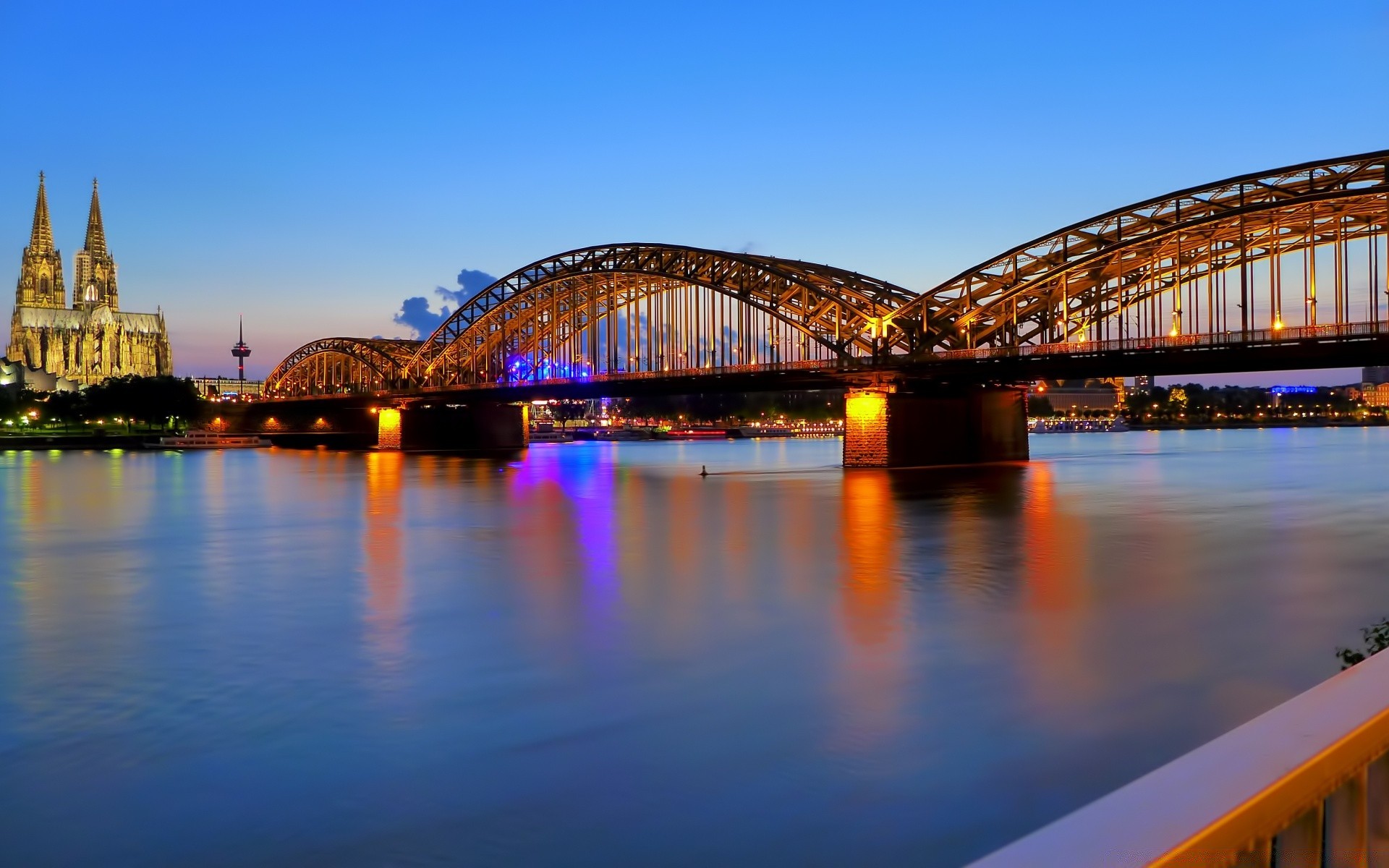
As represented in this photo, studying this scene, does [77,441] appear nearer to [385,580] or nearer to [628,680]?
[385,580]

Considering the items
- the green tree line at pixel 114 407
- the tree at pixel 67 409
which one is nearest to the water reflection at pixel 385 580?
the green tree line at pixel 114 407

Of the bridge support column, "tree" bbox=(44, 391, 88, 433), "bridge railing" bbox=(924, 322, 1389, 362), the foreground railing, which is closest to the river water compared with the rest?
the foreground railing

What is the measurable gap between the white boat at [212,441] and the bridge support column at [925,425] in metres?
95.6

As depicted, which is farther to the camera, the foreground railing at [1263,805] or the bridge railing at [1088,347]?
the bridge railing at [1088,347]

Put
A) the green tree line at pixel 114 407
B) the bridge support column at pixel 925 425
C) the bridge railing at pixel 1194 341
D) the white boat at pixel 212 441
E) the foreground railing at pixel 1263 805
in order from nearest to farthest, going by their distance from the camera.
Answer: the foreground railing at pixel 1263 805
the bridge railing at pixel 1194 341
the bridge support column at pixel 925 425
the white boat at pixel 212 441
the green tree line at pixel 114 407

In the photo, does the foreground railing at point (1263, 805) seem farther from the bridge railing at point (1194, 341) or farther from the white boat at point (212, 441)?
the white boat at point (212, 441)

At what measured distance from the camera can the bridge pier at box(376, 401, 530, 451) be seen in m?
132

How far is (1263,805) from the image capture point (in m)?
2.56

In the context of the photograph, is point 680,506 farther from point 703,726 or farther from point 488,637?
point 703,726

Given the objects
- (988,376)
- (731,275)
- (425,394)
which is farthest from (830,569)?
(425,394)

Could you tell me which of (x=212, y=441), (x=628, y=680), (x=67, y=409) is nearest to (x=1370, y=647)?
(x=628, y=680)

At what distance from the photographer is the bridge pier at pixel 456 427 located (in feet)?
432

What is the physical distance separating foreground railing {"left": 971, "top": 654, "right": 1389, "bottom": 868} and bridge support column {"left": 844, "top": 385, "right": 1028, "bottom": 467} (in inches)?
2812

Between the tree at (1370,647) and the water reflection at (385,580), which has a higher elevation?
the tree at (1370,647)
